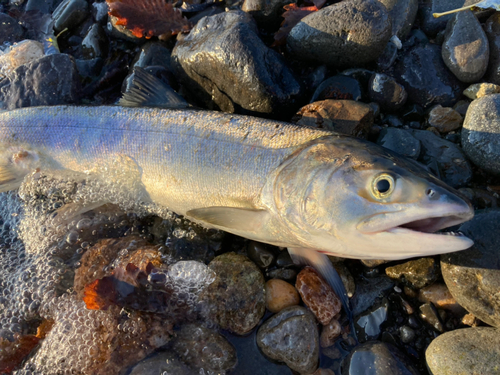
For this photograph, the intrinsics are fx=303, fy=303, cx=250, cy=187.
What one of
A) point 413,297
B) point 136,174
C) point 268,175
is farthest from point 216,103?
point 413,297

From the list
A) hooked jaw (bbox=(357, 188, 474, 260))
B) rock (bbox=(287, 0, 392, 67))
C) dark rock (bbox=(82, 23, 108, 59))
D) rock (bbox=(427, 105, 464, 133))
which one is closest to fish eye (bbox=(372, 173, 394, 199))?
hooked jaw (bbox=(357, 188, 474, 260))

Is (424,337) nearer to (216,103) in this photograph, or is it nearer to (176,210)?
(176,210)

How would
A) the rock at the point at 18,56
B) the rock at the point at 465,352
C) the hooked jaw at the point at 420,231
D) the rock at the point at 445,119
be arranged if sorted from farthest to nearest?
the rock at the point at 18,56, the rock at the point at 445,119, the rock at the point at 465,352, the hooked jaw at the point at 420,231

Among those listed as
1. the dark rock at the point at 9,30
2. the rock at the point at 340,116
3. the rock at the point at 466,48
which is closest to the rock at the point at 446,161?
the rock at the point at 340,116

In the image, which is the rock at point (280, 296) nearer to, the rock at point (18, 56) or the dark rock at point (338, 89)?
the dark rock at point (338, 89)

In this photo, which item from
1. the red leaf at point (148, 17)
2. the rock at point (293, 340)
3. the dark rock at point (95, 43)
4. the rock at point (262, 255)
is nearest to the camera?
the rock at point (293, 340)

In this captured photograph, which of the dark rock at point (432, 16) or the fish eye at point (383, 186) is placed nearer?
the fish eye at point (383, 186)

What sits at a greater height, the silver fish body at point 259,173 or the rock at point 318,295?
the silver fish body at point 259,173
